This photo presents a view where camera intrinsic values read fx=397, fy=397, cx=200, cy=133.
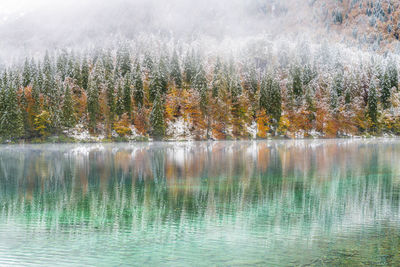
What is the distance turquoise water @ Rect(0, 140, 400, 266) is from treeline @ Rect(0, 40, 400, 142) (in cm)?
7558

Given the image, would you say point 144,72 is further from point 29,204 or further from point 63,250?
A: point 63,250

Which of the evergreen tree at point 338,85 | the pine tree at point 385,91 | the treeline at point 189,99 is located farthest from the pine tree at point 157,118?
the pine tree at point 385,91

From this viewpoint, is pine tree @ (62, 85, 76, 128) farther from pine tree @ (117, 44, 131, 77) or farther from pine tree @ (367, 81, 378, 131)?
pine tree @ (367, 81, 378, 131)

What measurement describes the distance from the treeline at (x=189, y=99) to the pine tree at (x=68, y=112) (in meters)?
0.27

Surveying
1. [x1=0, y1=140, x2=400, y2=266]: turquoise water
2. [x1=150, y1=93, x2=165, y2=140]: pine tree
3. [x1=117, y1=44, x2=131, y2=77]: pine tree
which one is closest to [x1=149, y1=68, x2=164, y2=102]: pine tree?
[x1=150, y1=93, x2=165, y2=140]: pine tree

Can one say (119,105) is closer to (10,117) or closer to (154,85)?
(154,85)

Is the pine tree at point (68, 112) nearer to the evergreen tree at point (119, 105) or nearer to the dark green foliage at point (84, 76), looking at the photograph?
the evergreen tree at point (119, 105)

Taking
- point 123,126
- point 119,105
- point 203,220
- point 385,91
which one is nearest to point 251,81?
point 385,91

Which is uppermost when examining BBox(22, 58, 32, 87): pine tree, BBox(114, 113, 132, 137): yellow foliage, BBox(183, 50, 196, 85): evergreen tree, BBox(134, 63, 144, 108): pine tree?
BBox(183, 50, 196, 85): evergreen tree

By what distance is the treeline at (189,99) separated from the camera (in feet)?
357

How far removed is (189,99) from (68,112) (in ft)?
119

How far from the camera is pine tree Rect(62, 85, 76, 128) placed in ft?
348

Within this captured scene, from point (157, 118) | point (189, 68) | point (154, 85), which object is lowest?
Answer: point (157, 118)

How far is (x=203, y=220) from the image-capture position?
796 inches
